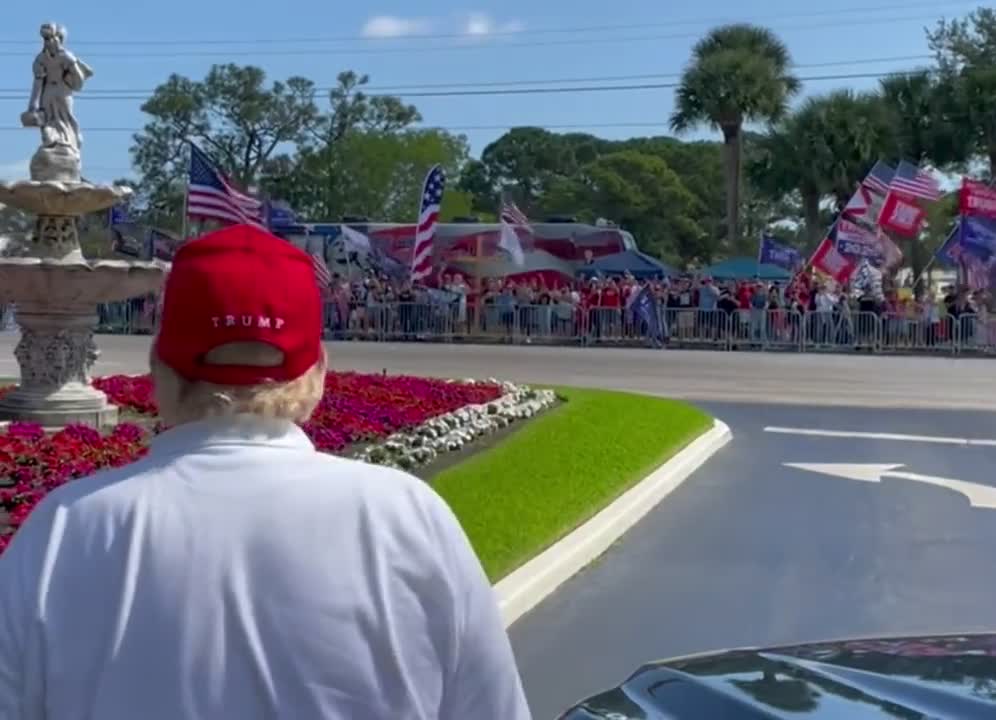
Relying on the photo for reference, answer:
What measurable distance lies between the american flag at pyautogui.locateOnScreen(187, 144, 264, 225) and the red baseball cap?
71.5ft

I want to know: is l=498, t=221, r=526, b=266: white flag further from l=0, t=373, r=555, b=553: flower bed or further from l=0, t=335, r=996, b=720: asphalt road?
l=0, t=373, r=555, b=553: flower bed

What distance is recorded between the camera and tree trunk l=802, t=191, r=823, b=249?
46688 millimetres

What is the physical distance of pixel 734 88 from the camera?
161ft

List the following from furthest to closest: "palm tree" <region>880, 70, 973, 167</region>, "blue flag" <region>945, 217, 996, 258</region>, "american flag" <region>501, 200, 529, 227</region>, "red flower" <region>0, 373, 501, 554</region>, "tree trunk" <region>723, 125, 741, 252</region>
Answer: "tree trunk" <region>723, 125, 741, 252</region>
"palm tree" <region>880, 70, 973, 167</region>
"american flag" <region>501, 200, 529, 227</region>
"blue flag" <region>945, 217, 996, 258</region>
"red flower" <region>0, 373, 501, 554</region>

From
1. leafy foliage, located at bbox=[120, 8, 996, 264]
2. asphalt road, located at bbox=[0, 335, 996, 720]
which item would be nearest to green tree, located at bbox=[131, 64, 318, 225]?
leafy foliage, located at bbox=[120, 8, 996, 264]

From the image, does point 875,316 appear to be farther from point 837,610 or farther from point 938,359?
point 837,610

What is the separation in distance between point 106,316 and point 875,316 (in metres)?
18.7

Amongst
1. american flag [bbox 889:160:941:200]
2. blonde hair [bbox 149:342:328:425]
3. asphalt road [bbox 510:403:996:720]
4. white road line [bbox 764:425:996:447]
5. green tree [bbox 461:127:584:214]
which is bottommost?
asphalt road [bbox 510:403:996:720]

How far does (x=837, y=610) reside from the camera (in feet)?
26.1

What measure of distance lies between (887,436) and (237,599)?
561 inches

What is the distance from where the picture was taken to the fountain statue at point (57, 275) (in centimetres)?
1266

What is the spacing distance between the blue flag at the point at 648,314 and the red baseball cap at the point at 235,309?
3001 cm

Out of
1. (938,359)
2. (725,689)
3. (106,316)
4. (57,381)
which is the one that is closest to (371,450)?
(57,381)

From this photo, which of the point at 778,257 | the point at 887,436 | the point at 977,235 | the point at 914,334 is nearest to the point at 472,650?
the point at 887,436
